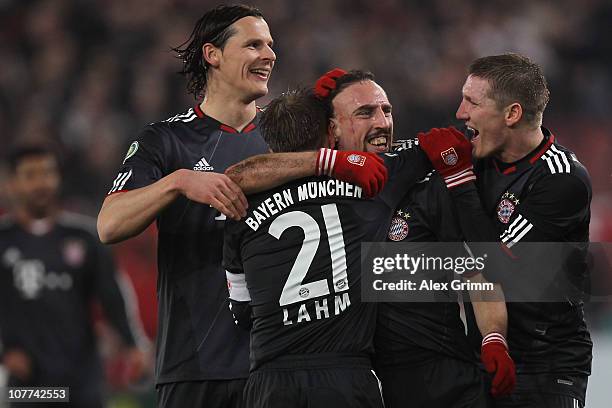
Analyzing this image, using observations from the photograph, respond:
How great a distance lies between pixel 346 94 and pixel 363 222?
0.59m

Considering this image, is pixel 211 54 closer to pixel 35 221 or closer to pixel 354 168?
pixel 354 168

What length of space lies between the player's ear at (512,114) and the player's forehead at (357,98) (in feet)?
1.56

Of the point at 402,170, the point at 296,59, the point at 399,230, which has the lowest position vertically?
→ the point at 399,230

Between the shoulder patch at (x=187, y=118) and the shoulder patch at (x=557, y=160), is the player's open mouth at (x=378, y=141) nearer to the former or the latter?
the shoulder patch at (x=557, y=160)

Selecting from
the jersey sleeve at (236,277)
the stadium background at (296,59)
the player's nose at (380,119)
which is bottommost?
the jersey sleeve at (236,277)

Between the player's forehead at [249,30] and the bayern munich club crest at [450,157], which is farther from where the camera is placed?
the player's forehead at [249,30]

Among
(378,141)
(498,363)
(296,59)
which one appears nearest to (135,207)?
(378,141)

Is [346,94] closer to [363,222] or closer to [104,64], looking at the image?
[363,222]

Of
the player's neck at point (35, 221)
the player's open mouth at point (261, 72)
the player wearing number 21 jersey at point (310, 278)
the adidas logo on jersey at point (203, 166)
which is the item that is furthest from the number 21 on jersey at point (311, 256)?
the player's neck at point (35, 221)

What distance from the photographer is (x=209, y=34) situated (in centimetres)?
454

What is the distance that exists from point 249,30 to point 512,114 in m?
1.31

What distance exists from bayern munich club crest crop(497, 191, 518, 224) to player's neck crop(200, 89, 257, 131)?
124 cm

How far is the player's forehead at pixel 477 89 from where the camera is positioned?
153 inches

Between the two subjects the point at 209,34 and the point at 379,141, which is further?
the point at 209,34
